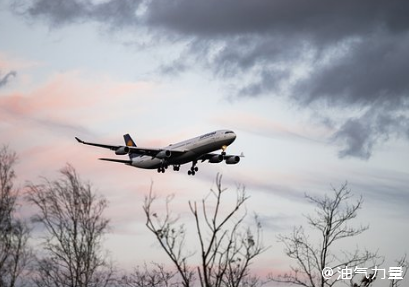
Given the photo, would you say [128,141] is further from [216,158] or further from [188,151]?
[188,151]

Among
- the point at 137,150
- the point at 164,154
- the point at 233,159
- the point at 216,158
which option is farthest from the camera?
the point at 216,158

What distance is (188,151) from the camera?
77.0m

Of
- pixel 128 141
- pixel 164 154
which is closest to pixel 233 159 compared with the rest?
pixel 164 154

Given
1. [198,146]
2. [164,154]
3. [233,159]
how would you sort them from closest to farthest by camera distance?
[198,146]
[164,154]
[233,159]

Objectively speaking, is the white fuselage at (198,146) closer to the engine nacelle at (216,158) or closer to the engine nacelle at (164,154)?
the engine nacelle at (164,154)

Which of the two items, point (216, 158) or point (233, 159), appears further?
point (216, 158)

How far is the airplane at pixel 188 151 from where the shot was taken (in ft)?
246

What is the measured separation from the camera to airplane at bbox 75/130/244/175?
7494 cm

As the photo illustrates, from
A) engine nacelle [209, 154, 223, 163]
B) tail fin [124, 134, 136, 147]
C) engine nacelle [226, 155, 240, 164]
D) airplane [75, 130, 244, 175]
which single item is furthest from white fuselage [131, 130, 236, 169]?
tail fin [124, 134, 136, 147]

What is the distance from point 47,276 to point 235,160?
47.9 meters

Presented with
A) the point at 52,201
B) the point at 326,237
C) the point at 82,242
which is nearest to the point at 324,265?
the point at 326,237

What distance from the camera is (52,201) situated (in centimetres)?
3606

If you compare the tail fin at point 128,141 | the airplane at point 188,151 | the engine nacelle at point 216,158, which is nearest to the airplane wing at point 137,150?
the airplane at point 188,151

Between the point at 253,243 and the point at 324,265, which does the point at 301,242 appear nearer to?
the point at 324,265
